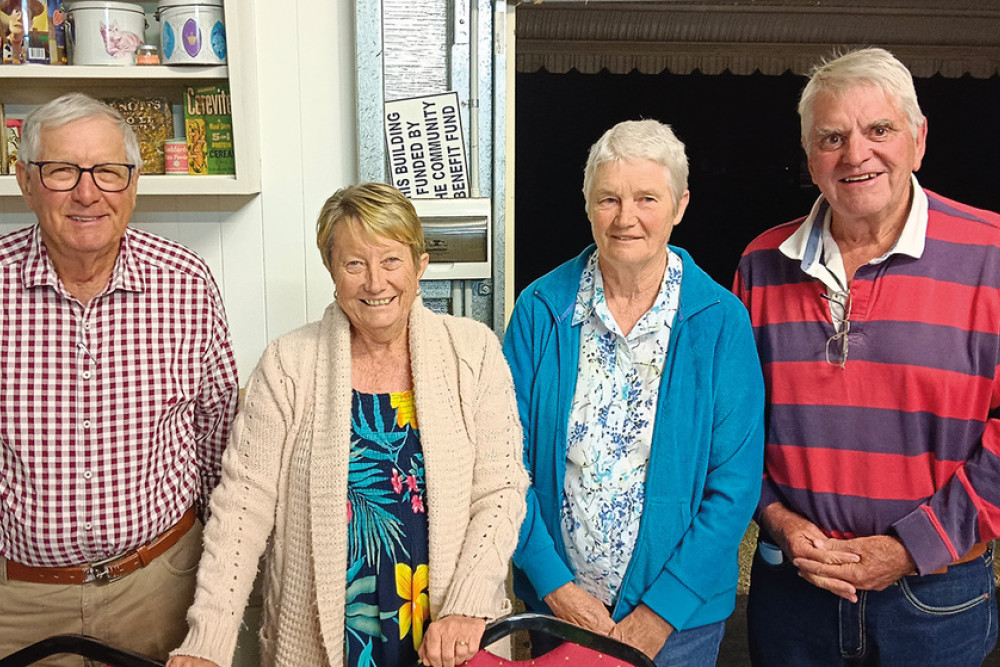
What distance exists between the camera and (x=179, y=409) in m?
1.73

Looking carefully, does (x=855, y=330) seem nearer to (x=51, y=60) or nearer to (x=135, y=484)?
(x=135, y=484)

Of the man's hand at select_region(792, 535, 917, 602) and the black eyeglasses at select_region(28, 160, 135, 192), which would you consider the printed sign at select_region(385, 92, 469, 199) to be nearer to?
the black eyeglasses at select_region(28, 160, 135, 192)

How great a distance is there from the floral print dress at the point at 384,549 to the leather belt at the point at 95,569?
447mm

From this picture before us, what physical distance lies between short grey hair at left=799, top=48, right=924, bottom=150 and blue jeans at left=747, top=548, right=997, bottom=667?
32.4 inches

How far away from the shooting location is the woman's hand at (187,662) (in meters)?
1.45

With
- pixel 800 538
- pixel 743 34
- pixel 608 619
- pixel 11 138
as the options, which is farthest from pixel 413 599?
pixel 743 34

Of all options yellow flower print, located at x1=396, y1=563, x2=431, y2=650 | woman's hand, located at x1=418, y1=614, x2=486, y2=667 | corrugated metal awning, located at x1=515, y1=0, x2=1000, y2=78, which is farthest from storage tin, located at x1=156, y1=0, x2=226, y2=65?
corrugated metal awning, located at x1=515, y1=0, x2=1000, y2=78

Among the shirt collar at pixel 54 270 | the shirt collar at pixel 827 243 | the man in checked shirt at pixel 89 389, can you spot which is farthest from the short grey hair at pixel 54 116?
the shirt collar at pixel 827 243

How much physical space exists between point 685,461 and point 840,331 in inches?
14.8

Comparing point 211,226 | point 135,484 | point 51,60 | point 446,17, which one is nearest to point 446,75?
point 446,17

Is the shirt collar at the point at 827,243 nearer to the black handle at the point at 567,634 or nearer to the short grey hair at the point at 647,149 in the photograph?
the short grey hair at the point at 647,149

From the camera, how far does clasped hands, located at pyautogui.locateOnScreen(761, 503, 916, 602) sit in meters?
1.60

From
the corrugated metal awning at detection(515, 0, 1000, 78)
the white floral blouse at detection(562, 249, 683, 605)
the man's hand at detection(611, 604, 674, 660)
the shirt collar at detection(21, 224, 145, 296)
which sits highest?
the corrugated metal awning at detection(515, 0, 1000, 78)

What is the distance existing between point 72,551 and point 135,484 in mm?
162
